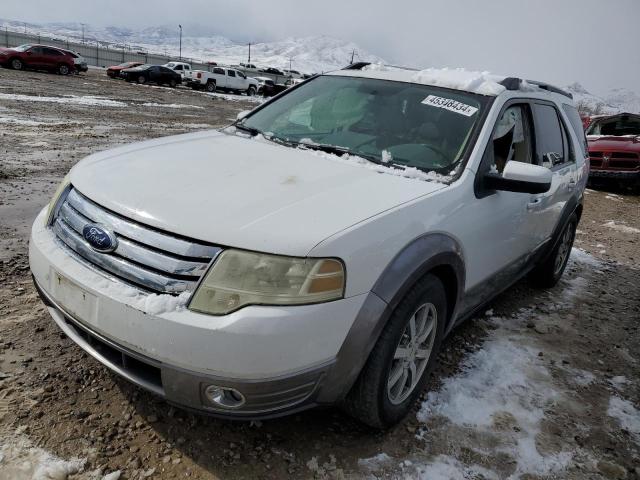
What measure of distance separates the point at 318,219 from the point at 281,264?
252 mm

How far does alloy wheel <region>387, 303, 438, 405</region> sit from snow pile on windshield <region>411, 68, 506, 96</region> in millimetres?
1460

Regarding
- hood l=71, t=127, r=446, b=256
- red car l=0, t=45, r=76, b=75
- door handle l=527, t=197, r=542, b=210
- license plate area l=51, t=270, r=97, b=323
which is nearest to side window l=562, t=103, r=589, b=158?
door handle l=527, t=197, r=542, b=210

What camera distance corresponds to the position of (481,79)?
3.25m

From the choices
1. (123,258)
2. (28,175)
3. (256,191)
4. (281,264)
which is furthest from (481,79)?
(28,175)

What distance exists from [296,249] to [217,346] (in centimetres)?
44

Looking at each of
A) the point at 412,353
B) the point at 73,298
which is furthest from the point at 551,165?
the point at 73,298

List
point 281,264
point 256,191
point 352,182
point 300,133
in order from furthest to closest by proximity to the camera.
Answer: point 300,133, point 352,182, point 256,191, point 281,264

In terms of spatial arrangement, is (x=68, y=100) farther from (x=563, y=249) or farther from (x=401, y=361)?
(x=401, y=361)

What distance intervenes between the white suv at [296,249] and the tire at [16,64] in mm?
28744

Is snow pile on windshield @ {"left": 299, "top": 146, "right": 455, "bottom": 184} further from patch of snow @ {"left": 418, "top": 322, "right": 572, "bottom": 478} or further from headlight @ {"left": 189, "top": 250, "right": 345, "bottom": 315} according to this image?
patch of snow @ {"left": 418, "top": 322, "right": 572, "bottom": 478}

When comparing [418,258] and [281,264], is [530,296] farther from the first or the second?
[281,264]

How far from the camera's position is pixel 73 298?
82.3 inches

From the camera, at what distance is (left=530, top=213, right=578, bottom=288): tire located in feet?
14.8

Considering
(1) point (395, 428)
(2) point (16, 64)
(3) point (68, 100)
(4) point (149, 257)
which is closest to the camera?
(4) point (149, 257)
